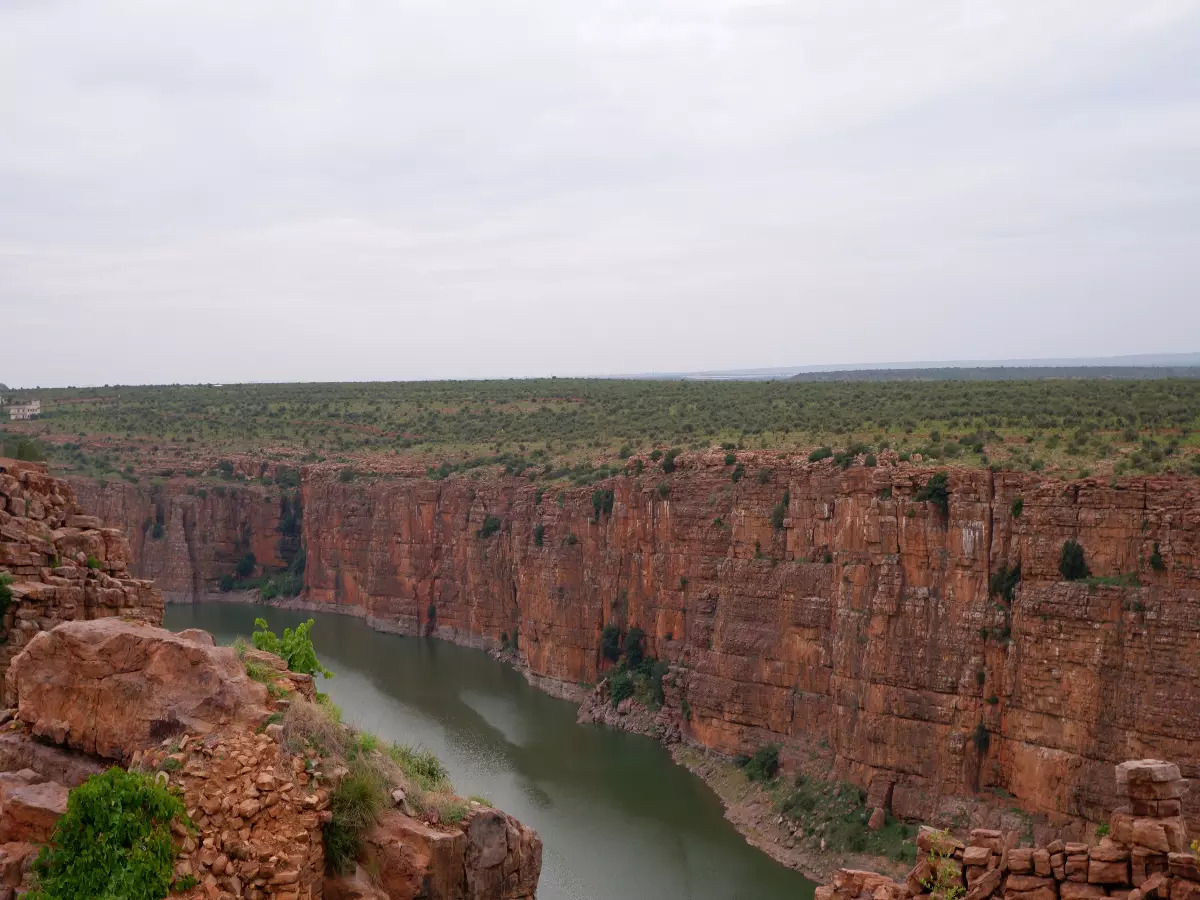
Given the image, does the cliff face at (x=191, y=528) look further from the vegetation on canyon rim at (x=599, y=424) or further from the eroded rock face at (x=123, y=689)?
the eroded rock face at (x=123, y=689)

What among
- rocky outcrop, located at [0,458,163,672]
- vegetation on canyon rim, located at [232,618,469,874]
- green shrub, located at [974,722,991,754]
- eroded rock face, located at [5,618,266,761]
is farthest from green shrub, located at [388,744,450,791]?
green shrub, located at [974,722,991,754]

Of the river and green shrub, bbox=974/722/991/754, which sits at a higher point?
green shrub, bbox=974/722/991/754

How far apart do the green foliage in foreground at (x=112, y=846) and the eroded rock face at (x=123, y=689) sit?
89 centimetres

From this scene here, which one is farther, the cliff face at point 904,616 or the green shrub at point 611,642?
the green shrub at point 611,642

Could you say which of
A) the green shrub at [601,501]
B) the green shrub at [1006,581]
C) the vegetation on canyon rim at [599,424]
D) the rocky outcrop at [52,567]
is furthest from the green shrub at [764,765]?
the rocky outcrop at [52,567]

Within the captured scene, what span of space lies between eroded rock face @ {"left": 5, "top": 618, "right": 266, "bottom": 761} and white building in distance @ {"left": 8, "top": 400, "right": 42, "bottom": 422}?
68.2 meters

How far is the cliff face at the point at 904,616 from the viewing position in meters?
23.2

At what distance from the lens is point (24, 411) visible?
2928 inches

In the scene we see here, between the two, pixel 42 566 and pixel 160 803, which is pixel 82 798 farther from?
pixel 42 566

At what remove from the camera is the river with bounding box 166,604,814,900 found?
27.4 m

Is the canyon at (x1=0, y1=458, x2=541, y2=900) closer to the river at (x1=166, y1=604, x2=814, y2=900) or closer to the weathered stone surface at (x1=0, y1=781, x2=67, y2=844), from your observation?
the weathered stone surface at (x1=0, y1=781, x2=67, y2=844)

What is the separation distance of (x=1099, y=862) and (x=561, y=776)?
2787 centimetres

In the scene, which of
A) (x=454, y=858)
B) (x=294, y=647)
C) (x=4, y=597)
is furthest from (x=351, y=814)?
(x=4, y=597)

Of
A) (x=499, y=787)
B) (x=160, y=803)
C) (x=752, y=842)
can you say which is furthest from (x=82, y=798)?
(x=499, y=787)
